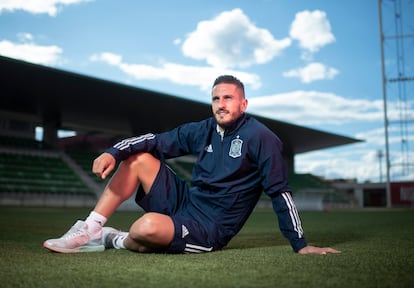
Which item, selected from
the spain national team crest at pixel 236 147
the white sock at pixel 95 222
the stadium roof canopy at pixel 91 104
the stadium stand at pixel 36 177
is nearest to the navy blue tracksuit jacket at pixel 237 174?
the spain national team crest at pixel 236 147

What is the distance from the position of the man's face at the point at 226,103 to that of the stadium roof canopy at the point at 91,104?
1167 centimetres

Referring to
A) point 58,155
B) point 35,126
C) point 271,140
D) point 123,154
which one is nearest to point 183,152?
point 123,154

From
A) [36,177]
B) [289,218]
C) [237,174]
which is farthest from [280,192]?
[36,177]

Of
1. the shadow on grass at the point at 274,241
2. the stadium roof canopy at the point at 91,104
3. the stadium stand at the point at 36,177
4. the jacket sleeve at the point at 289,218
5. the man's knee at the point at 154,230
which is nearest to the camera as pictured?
the man's knee at the point at 154,230

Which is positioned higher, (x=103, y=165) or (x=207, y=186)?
(x=103, y=165)

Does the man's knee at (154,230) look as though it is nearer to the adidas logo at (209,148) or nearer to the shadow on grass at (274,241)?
the adidas logo at (209,148)

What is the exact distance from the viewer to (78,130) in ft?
78.0

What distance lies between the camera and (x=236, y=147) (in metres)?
2.43

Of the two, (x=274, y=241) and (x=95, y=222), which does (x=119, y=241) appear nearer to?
(x=95, y=222)

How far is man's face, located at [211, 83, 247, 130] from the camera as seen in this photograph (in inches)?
95.5

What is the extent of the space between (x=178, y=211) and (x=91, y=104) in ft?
51.8

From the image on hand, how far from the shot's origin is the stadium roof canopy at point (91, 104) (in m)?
14.3

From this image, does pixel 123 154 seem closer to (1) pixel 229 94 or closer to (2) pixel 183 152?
(2) pixel 183 152

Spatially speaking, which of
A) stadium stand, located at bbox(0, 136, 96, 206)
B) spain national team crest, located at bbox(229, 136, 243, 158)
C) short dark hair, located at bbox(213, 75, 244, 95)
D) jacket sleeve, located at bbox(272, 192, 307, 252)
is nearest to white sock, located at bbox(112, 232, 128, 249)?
spain national team crest, located at bbox(229, 136, 243, 158)
